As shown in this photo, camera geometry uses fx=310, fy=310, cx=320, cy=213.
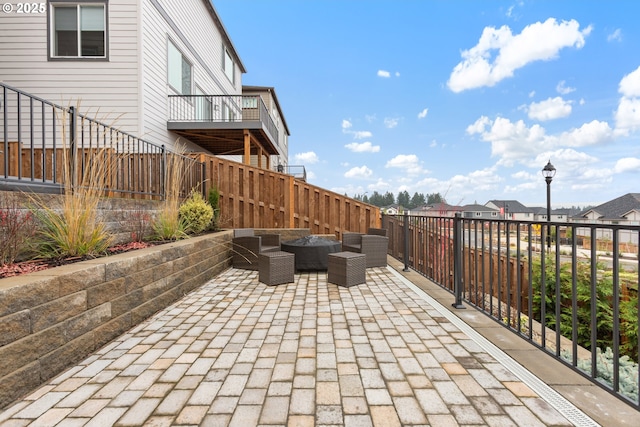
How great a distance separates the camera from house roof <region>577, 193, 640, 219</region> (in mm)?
33438

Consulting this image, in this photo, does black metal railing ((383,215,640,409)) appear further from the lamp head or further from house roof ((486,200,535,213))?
house roof ((486,200,535,213))

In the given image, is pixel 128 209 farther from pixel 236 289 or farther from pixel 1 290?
pixel 1 290

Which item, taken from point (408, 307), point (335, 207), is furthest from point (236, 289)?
point (335, 207)

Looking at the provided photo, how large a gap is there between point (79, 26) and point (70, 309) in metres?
8.22

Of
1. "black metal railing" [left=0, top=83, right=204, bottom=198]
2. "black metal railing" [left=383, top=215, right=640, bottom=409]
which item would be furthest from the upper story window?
"black metal railing" [left=383, top=215, right=640, bottom=409]

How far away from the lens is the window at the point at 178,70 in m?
8.62

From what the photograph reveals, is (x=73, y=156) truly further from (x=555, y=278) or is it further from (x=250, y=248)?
(x=555, y=278)

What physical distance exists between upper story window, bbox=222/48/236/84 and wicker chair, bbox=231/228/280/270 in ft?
33.1

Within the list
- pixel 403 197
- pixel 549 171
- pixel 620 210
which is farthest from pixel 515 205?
pixel 549 171

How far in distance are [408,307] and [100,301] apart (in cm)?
287

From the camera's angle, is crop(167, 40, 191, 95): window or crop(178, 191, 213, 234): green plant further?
crop(167, 40, 191, 95): window

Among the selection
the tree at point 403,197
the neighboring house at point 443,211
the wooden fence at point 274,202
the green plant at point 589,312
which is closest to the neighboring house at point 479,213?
the neighboring house at point 443,211

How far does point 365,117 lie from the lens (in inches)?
1115

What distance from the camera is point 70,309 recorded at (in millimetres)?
2115
